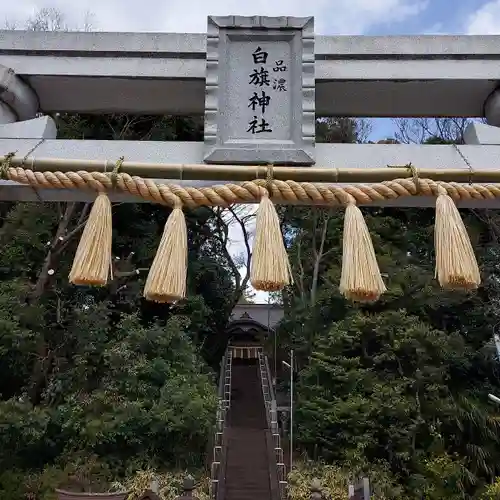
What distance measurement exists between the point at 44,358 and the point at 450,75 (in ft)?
24.3

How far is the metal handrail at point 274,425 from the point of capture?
789cm

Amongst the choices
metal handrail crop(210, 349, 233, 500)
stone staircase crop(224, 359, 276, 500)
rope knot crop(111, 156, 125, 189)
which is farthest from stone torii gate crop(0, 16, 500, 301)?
stone staircase crop(224, 359, 276, 500)

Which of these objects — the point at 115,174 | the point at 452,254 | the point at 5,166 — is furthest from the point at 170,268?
the point at 452,254

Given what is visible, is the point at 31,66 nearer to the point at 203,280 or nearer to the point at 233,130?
the point at 233,130

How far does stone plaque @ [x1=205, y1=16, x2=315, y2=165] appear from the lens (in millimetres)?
2020

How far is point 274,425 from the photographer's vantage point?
32.1 feet

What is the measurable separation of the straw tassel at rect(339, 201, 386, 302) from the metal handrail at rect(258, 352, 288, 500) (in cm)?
681

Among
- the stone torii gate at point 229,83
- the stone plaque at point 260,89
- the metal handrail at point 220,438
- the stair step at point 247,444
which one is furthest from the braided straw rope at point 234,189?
the stair step at point 247,444

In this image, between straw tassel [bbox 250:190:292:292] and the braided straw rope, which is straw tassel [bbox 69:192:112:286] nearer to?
the braided straw rope

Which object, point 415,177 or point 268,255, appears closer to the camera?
point 268,255

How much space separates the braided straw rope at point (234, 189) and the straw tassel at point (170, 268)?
0.08 m

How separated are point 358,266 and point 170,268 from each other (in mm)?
540

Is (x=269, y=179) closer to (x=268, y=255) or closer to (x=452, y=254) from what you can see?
(x=268, y=255)

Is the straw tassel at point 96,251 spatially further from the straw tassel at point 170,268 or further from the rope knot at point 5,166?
the rope knot at point 5,166
